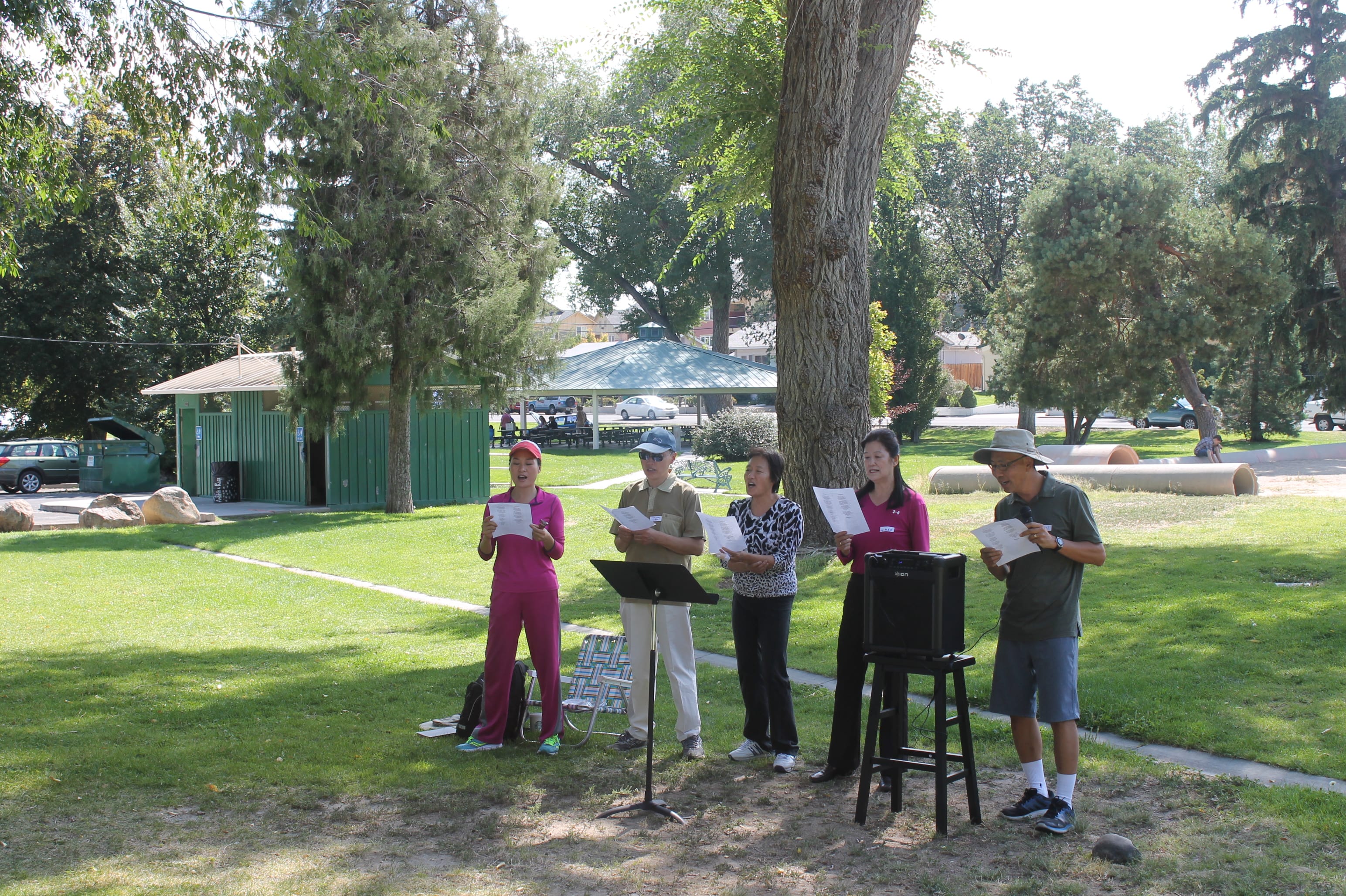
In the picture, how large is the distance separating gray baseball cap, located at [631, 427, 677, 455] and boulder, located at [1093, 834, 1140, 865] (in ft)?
9.60

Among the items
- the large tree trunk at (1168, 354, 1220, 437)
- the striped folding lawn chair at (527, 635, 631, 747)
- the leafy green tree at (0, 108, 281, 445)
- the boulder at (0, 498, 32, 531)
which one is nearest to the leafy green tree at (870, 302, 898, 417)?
the large tree trunk at (1168, 354, 1220, 437)

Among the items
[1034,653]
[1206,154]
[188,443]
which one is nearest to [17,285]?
[188,443]

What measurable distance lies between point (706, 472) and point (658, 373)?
43.2 ft

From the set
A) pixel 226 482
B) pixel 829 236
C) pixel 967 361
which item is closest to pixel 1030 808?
pixel 829 236

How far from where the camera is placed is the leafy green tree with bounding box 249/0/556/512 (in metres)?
20.1

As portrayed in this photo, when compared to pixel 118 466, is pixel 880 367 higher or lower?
higher

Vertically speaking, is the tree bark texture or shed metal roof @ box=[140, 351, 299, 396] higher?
the tree bark texture

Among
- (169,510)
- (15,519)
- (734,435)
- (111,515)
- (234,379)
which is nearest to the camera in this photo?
(15,519)

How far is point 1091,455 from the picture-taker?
984 inches

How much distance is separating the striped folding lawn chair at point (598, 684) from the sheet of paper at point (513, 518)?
1.17 metres

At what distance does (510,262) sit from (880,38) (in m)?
11.3

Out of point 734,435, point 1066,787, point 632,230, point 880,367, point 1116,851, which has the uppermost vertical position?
point 632,230

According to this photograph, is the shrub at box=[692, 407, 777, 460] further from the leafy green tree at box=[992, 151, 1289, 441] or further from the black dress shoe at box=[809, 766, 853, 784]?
the black dress shoe at box=[809, 766, 853, 784]

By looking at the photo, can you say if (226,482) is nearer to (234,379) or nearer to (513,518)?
(234,379)
